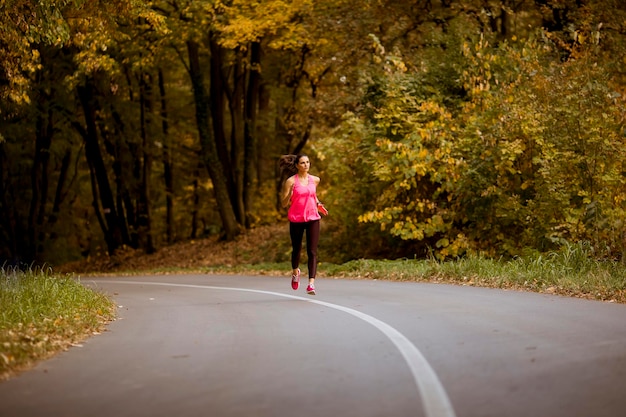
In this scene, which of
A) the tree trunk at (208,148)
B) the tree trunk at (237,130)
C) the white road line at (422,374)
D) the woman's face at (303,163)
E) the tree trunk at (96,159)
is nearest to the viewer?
the white road line at (422,374)

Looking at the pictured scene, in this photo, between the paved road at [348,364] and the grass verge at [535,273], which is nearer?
the paved road at [348,364]

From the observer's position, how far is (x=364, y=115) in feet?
78.6

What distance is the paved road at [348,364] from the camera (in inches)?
231

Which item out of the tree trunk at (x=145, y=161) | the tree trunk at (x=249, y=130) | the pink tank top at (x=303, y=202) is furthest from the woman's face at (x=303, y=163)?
the tree trunk at (x=145, y=161)

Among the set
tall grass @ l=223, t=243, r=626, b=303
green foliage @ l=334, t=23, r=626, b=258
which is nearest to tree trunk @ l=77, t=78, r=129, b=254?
green foliage @ l=334, t=23, r=626, b=258

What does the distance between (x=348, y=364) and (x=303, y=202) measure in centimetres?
649

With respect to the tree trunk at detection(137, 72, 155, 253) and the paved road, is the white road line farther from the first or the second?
the tree trunk at detection(137, 72, 155, 253)

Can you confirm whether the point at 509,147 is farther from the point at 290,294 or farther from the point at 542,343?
the point at 542,343

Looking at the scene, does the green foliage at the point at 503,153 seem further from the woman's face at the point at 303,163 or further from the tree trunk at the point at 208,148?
Result: the tree trunk at the point at 208,148

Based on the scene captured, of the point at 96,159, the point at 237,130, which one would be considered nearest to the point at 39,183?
the point at 96,159

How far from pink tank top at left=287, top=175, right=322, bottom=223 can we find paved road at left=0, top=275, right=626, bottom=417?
1703 mm

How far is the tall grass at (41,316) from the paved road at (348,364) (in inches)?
10.4

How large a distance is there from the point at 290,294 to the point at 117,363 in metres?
7.29

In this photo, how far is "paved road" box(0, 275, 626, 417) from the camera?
5863mm
